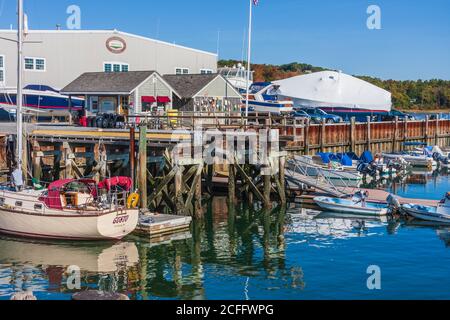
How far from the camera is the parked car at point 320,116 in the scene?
2491 inches

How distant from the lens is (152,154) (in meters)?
34.0

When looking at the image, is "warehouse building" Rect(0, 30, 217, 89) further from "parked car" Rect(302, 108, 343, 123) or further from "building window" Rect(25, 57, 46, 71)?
"parked car" Rect(302, 108, 343, 123)

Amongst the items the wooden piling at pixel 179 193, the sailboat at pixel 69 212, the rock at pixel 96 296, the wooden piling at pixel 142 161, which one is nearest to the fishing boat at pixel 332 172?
the wooden piling at pixel 179 193

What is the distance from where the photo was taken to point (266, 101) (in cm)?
6328

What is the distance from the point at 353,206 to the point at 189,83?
20.2 metres

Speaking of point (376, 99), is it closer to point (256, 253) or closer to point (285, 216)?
point (285, 216)

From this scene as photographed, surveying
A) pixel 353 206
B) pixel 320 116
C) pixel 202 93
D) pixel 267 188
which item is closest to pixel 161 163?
pixel 267 188

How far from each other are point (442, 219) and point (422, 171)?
24018 mm

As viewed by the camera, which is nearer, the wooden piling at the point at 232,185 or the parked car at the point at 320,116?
the wooden piling at the point at 232,185

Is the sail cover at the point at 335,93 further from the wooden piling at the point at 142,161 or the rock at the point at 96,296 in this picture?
the rock at the point at 96,296

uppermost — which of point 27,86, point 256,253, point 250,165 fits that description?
point 27,86

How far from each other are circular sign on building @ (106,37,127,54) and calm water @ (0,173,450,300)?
28.7 m

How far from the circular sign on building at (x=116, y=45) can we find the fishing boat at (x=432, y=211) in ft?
107

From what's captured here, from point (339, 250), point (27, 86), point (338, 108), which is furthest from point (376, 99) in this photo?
point (339, 250)
